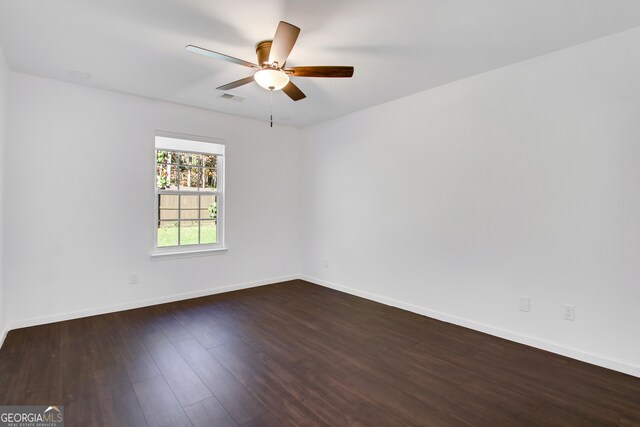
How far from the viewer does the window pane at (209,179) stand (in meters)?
4.48

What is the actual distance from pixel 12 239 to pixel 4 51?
1753 mm

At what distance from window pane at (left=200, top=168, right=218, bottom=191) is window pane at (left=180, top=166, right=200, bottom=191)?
9 centimetres

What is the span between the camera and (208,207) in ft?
14.9

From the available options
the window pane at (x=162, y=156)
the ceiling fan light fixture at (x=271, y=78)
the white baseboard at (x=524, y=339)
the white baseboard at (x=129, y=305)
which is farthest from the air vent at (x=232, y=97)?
the white baseboard at (x=524, y=339)

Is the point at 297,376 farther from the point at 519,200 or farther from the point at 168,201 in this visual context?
the point at 168,201

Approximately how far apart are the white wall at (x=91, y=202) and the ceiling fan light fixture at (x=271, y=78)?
215 cm

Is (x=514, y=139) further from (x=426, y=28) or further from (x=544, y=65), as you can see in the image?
(x=426, y=28)

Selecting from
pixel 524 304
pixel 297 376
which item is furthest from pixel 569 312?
pixel 297 376

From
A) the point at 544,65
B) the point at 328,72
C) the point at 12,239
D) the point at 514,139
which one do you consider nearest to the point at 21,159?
the point at 12,239

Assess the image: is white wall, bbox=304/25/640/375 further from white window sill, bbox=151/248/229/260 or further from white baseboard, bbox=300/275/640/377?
white window sill, bbox=151/248/229/260

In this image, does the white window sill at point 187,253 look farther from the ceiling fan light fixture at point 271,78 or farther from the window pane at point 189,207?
the ceiling fan light fixture at point 271,78

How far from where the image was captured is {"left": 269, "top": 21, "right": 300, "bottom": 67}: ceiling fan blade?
6.35ft

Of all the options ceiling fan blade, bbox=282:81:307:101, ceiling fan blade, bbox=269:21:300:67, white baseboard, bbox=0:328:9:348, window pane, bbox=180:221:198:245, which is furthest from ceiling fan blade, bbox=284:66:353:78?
white baseboard, bbox=0:328:9:348

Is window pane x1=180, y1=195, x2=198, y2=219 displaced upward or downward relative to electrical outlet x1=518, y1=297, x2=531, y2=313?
upward
